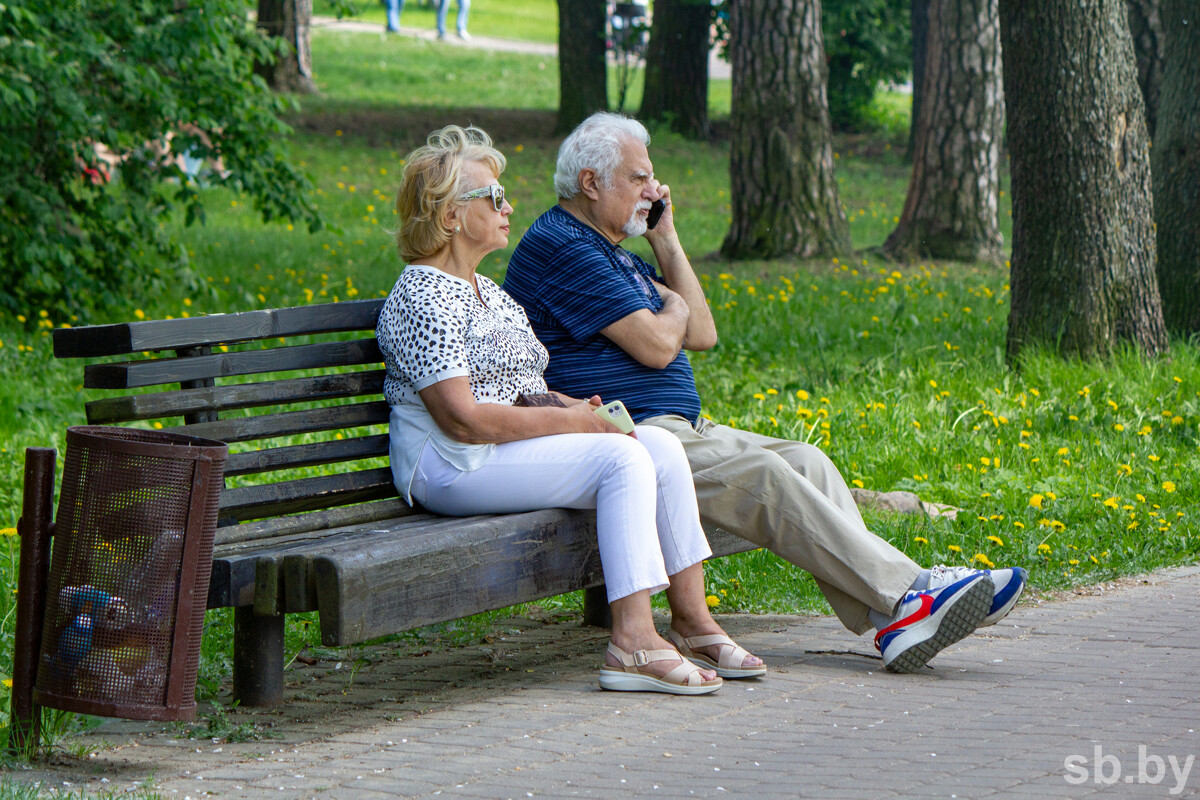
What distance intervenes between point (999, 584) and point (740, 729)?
0.89 m

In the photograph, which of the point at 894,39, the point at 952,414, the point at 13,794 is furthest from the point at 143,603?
the point at 894,39

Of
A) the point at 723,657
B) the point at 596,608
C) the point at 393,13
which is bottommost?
the point at 596,608

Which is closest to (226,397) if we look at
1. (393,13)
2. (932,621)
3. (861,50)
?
(932,621)

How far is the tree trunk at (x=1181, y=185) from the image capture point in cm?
823

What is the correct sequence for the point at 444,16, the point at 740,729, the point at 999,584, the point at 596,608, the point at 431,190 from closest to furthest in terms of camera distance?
the point at 740,729, the point at 999,584, the point at 431,190, the point at 596,608, the point at 444,16

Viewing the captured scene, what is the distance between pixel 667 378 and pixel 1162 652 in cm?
163

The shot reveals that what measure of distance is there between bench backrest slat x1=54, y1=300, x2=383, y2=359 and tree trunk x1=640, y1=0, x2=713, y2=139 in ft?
55.5

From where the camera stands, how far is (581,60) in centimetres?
1894

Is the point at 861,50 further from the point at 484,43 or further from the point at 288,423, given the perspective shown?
the point at 288,423

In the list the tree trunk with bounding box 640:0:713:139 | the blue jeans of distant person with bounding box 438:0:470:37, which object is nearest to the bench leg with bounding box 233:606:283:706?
the tree trunk with bounding box 640:0:713:139

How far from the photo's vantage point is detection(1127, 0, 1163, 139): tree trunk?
10023 mm

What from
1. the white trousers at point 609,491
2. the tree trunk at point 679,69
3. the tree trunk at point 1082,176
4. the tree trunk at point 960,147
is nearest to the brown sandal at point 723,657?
the white trousers at point 609,491

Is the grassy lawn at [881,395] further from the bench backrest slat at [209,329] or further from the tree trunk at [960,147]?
the bench backrest slat at [209,329]

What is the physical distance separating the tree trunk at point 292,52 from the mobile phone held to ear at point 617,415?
16849mm
